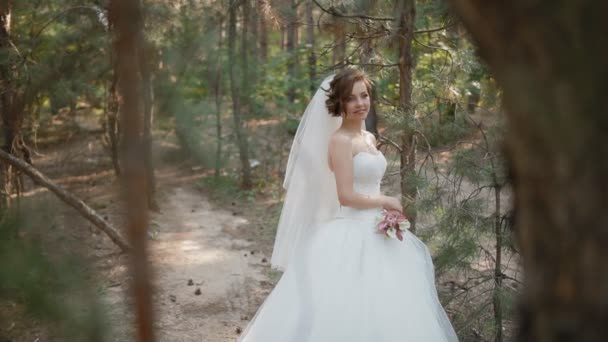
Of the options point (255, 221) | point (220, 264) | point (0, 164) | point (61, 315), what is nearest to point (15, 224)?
point (61, 315)

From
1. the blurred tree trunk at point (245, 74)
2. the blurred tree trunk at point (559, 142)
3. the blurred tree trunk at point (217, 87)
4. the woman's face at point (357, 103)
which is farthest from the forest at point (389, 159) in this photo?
the blurred tree trunk at point (245, 74)

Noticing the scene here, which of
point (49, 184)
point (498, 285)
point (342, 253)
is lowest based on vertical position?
point (498, 285)

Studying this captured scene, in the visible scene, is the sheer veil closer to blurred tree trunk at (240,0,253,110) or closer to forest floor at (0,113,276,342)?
forest floor at (0,113,276,342)

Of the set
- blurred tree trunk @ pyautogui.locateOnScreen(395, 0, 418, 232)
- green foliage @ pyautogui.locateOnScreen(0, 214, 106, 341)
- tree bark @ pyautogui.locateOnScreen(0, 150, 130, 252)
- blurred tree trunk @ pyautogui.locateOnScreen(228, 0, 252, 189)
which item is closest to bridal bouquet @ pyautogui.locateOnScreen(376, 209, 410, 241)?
blurred tree trunk @ pyautogui.locateOnScreen(395, 0, 418, 232)

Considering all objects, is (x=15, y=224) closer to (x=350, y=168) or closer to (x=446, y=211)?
(x=350, y=168)

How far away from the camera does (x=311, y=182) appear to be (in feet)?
14.2

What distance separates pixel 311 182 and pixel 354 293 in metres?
0.92

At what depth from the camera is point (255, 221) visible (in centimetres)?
855

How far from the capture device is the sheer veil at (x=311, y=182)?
4293 mm

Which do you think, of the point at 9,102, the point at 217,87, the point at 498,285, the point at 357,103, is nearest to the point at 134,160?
the point at 357,103

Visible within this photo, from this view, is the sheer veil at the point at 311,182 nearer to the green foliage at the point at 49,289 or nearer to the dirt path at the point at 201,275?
the dirt path at the point at 201,275

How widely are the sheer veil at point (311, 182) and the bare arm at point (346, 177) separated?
249 mm

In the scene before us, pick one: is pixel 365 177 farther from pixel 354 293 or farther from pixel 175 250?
pixel 175 250

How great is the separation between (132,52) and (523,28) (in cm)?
80
